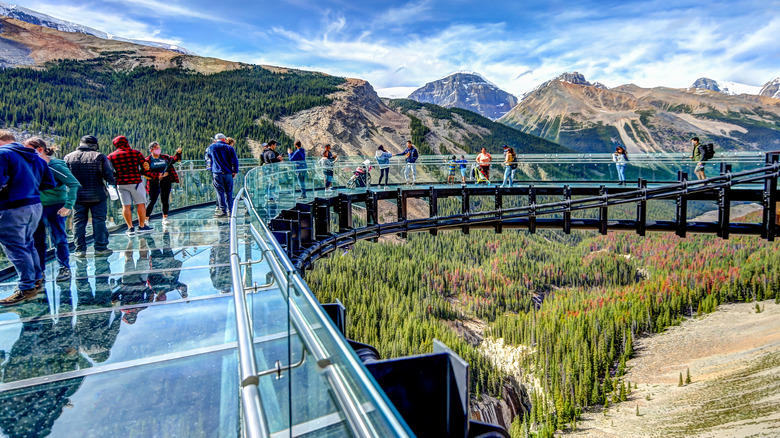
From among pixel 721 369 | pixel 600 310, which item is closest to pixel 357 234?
pixel 721 369

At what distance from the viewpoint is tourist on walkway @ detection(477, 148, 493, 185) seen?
24913 mm

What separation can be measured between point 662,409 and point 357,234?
6548 centimetres

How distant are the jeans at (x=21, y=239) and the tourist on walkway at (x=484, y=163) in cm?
2030

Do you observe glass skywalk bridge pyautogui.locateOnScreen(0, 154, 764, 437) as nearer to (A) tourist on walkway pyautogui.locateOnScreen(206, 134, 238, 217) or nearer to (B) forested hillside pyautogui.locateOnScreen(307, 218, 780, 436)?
(A) tourist on walkway pyautogui.locateOnScreen(206, 134, 238, 217)

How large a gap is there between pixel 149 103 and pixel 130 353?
12951 cm

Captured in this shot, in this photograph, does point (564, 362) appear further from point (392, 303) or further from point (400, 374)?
point (400, 374)

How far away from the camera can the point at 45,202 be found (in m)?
7.33

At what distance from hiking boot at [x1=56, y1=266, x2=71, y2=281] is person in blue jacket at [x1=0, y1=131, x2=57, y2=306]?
1.68ft

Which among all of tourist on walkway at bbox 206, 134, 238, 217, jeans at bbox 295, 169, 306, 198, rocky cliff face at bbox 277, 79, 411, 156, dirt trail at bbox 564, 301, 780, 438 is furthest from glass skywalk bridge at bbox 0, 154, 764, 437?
rocky cliff face at bbox 277, 79, 411, 156

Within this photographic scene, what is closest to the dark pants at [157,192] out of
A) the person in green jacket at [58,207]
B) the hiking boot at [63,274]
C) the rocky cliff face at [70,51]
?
the person in green jacket at [58,207]

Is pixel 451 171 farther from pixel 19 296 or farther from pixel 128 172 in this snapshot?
pixel 19 296

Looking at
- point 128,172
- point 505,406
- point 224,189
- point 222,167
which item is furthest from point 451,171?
point 505,406

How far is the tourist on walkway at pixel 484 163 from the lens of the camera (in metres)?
24.9

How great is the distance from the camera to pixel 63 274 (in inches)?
290
